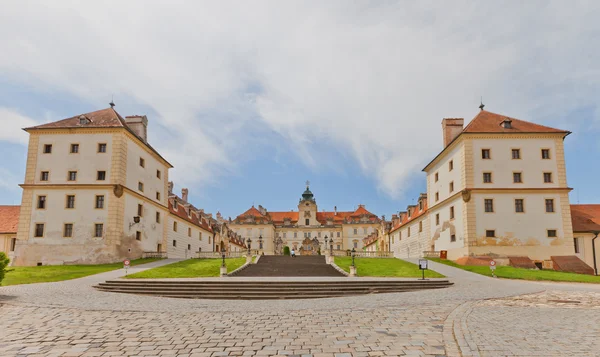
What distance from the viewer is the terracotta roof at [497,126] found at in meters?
37.8

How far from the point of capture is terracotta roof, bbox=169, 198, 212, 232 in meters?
50.5

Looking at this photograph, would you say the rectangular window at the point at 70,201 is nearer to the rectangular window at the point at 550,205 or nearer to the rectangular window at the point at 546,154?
the rectangular window at the point at 550,205

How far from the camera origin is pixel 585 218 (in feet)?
135

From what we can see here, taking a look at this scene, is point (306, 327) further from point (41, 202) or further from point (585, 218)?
point (585, 218)

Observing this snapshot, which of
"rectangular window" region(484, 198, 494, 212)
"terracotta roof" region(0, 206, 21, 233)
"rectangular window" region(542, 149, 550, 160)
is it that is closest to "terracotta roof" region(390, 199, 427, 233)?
"rectangular window" region(484, 198, 494, 212)

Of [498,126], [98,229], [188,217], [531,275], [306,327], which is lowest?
[306,327]

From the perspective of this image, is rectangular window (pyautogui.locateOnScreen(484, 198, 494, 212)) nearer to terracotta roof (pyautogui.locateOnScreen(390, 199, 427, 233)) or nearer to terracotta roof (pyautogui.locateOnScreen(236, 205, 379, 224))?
terracotta roof (pyautogui.locateOnScreen(390, 199, 427, 233))

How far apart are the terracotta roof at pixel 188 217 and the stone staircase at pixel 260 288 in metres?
28.0

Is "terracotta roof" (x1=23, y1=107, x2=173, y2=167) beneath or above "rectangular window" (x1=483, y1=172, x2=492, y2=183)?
above

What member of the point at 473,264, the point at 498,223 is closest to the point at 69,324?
the point at 473,264

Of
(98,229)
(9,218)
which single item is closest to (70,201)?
(98,229)

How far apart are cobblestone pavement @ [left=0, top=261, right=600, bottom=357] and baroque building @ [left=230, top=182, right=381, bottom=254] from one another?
82.1 meters

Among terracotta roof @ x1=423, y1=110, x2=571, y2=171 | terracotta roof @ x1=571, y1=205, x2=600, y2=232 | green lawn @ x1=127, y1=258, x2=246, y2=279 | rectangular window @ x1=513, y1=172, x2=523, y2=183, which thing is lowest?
green lawn @ x1=127, y1=258, x2=246, y2=279

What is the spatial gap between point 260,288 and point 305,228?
87238 millimetres
